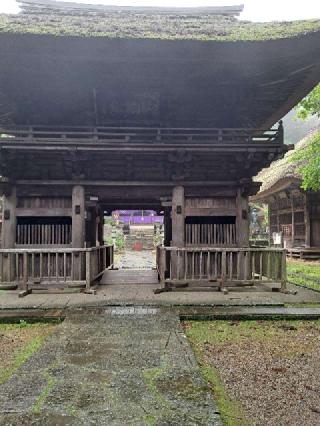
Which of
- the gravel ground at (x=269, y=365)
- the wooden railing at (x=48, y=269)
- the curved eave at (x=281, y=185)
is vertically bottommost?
the gravel ground at (x=269, y=365)

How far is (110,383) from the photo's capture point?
3371mm

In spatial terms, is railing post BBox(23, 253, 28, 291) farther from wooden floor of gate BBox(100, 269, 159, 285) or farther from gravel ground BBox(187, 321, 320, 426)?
gravel ground BBox(187, 321, 320, 426)

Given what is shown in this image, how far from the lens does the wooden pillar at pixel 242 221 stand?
9617 millimetres

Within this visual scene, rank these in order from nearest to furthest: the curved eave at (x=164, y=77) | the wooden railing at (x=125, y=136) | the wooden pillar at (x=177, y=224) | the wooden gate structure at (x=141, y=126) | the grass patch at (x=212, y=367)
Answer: the grass patch at (x=212, y=367)
the curved eave at (x=164, y=77)
the wooden gate structure at (x=141, y=126)
the wooden railing at (x=125, y=136)
the wooden pillar at (x=177, y=224)

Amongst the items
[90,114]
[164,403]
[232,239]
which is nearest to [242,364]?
[164,403]

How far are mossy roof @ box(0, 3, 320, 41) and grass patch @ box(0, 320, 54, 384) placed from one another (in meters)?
5.75

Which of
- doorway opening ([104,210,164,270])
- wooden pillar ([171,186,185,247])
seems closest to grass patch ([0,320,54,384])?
wooden pillar ([171,186,185,247])

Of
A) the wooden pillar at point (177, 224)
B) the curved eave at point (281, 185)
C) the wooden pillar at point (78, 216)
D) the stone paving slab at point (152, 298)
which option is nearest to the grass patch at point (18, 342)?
the stone paving slab at point (152, 298)

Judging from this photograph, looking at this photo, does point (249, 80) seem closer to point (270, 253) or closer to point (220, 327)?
point (270, 253)

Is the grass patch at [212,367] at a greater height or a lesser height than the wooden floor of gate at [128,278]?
greater

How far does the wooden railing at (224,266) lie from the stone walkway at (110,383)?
3625 millimetres

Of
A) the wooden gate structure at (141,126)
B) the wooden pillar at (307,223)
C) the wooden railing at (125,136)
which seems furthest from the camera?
the wooden pillar at (307,223)

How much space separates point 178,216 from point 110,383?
640cm

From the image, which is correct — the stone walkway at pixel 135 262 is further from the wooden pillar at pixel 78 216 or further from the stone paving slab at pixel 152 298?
the stone paving slab at pixel 152 298
